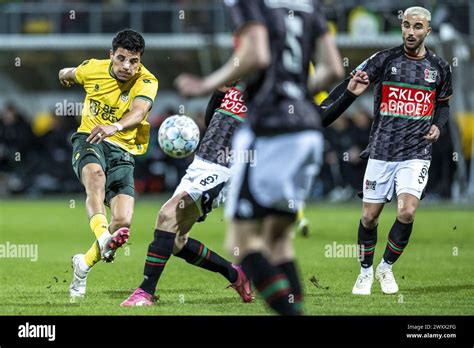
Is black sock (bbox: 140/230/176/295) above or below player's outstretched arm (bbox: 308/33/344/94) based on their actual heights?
below

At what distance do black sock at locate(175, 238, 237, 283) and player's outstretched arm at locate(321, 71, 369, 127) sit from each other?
5.74 feet

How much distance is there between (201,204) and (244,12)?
3272 mm

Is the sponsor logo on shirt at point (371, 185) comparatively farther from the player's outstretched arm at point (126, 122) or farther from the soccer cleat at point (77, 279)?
the soccer cleat at point (77, 279)

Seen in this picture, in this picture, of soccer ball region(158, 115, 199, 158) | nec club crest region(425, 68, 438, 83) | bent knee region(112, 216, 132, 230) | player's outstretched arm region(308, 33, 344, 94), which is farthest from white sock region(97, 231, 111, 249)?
nec club crest region(425, 68, 438, 83)

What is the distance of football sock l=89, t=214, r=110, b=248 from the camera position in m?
8.55

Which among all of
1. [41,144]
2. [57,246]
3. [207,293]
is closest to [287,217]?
[207,293]

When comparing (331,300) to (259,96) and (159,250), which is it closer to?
(159,250)

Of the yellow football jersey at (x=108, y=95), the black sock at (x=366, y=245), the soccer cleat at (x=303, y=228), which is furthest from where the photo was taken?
the soccer cleat at (x=303, y=228)

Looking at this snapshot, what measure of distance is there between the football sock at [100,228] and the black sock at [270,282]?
2972 mm

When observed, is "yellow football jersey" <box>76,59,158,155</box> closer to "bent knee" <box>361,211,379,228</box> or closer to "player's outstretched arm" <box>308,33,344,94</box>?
"bent knee" <box>361,211,379,228</box>

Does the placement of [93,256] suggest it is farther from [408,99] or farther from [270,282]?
[270,282]

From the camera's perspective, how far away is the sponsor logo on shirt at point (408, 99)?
9648 millimetres

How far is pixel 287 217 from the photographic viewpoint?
5.82 meters

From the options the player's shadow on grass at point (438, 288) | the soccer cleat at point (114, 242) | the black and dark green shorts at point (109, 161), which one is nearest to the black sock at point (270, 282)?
the soccer cleat at point (114, 242)
